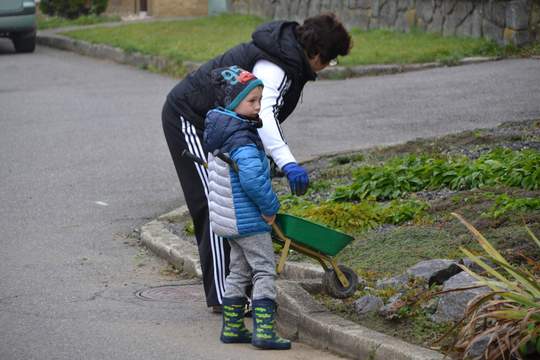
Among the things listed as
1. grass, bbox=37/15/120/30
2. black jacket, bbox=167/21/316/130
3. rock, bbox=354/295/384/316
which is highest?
black jacket, bbox=167/21/316/130

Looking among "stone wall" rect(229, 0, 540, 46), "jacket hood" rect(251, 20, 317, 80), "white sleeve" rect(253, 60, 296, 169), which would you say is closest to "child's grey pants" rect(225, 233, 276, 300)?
"white sleeve" rect(253, 60, 296, 169)

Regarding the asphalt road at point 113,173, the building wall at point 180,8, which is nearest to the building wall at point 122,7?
the building wall at point 180,8

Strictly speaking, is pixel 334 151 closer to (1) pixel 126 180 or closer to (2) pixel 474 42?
(1) pixel 126 180

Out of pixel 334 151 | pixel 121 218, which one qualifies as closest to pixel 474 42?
pixel 334 151

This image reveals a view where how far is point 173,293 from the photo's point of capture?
23.4 feet

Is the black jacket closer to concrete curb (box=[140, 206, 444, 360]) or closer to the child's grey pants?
the child's grey pants

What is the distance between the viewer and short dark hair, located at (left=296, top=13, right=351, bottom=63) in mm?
6113

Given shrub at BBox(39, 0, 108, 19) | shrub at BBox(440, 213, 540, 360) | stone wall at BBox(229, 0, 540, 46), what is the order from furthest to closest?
shrub at BBox(39, 0, 108, 19), stone wall at BBox(229, 0, 540, 46), shrub at BBox(440, 213, 540, 360)

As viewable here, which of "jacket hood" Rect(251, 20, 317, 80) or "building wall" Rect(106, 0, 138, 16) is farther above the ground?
"jacket hood" Rect(251, 20, 317, 80)

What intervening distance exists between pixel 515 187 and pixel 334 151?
3.44 m

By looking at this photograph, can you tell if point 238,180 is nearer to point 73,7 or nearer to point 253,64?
point 253,64

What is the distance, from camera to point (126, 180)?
34.6 feet

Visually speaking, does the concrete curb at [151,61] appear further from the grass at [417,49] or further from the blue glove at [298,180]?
the blue glove at [298,180]

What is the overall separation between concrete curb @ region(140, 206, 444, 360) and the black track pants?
1.14 feet
